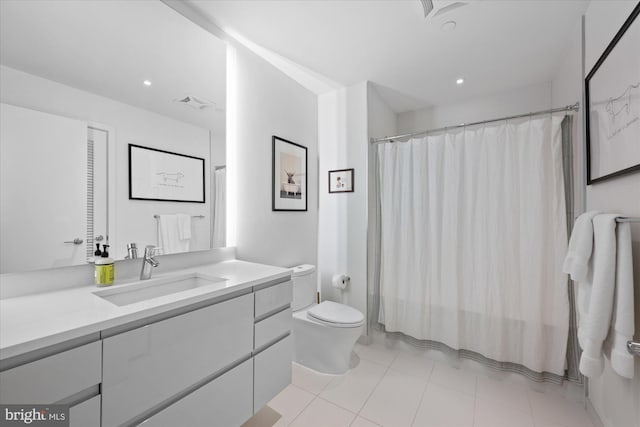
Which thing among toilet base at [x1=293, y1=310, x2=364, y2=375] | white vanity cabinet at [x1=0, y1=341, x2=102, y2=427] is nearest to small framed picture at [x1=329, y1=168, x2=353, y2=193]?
toilet base at [x1=293, y1=310, x2=364, y2=375]

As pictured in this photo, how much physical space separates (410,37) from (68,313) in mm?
2359

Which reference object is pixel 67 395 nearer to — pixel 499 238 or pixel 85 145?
pixel 85 145

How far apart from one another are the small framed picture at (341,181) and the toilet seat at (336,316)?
1098mm

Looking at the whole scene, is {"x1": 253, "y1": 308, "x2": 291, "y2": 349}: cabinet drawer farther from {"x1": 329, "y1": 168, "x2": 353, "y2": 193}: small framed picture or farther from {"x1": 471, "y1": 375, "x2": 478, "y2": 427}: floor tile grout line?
{"x1": 329, "y1": 168, "x2": 353, "y2": 193}: small framed picture

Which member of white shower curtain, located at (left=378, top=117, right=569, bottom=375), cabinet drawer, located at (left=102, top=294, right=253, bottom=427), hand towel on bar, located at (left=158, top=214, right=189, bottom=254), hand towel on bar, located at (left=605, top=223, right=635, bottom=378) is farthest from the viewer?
white shower curtain, located at (left=378, top=117, right=569, bottom=375)

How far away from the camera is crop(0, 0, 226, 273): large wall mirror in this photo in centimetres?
104

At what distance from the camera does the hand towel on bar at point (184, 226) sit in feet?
5.13

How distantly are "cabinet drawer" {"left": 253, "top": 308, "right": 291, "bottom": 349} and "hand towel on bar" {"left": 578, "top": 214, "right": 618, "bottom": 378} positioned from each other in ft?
4.46

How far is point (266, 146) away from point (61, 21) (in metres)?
1.21

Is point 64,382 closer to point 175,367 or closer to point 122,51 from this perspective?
point 175,367

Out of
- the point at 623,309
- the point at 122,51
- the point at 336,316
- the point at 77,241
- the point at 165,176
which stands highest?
the point at 122,51

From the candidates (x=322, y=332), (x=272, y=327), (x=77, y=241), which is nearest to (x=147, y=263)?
(x=77, y=241)

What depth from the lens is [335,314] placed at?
1988 mm

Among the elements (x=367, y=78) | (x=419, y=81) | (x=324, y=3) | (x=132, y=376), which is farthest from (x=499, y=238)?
(x=132, y=376)
